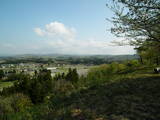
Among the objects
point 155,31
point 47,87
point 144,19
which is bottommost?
point 47,87

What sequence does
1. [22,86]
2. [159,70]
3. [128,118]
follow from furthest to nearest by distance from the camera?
[22,86], [159,70], [128,118]

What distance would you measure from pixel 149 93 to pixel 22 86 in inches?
1219

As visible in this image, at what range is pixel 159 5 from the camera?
4.86 meters

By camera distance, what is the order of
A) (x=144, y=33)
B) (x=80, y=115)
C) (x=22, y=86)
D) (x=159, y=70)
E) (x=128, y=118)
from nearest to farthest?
1. (x=128, y=118)
2. (x=80, y=115)
3. (x=144, y=33)
4. (x=159, y=70)
5. (x=22, y=86)

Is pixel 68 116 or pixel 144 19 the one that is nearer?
pixel 68 116

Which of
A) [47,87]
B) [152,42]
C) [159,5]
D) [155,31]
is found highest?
[159,5]

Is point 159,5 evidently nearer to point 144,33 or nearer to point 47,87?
point 144,33

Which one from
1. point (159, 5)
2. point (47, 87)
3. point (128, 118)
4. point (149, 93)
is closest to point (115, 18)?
point (159, 5)

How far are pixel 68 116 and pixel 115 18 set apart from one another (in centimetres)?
424

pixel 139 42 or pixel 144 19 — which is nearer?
pixel 144 19

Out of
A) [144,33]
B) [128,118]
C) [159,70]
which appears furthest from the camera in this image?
[159,70]

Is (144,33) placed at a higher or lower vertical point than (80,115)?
higher

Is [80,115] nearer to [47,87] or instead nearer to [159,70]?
[159,70]

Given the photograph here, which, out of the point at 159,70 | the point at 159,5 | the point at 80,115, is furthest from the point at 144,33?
the point at 159,70
